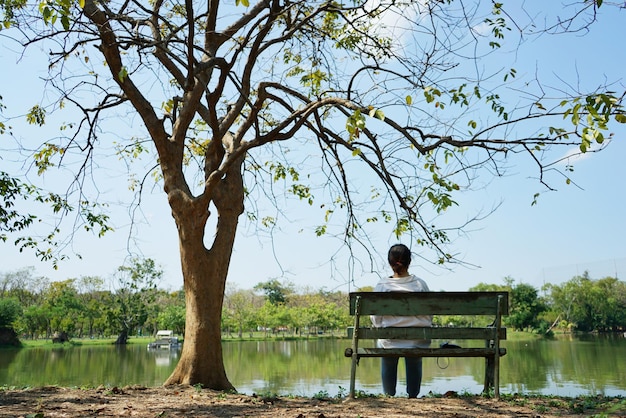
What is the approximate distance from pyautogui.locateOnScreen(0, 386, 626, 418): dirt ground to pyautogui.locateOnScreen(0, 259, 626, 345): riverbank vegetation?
34329 mm

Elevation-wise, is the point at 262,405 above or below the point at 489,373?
below

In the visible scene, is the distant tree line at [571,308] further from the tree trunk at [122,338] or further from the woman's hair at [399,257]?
the woman's hair at [399,257]

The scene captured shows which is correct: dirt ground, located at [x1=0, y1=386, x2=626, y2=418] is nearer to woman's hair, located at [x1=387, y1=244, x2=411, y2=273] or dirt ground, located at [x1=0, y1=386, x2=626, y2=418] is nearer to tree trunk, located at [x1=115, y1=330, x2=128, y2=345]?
woman's hair, located at [x1=387, y1=244, x2=411, y2=273]

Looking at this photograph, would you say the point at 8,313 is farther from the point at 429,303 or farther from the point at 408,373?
the point at 429,303

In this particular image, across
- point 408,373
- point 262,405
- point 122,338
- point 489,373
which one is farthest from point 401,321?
point 122,338

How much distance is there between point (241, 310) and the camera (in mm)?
64688

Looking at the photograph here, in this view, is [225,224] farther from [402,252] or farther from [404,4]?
[404,4]

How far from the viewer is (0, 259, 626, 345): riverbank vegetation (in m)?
49.0

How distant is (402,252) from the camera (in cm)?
504

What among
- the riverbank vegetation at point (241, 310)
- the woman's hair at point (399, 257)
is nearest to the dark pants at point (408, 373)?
the woman's hair at point (399, 257)

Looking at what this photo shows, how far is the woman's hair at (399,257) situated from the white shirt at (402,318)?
0.34 feet

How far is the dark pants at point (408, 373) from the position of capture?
4973mm

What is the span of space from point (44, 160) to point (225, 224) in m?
3.89

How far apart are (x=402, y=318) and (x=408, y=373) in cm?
52
